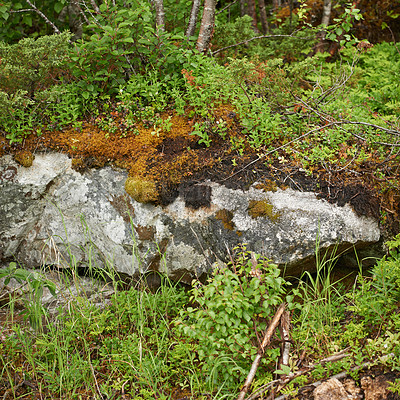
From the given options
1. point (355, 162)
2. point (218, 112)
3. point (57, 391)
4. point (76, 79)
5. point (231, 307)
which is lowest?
point (57, 391)

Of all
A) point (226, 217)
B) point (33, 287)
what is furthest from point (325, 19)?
point (33, 287)

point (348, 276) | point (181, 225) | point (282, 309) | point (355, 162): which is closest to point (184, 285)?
A: point (181, 225)

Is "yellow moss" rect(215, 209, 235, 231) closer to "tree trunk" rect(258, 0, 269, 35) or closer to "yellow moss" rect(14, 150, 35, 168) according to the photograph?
"yellow moss" rect(14, 150, 35, 168)

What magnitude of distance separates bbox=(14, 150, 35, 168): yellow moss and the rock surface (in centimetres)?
6

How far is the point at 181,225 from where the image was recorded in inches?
150

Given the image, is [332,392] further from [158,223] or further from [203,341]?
[158,223]

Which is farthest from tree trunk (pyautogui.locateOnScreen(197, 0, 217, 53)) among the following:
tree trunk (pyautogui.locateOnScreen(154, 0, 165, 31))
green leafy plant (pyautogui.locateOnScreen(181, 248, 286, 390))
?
green leafy plant (pyautogui.locateOnScreen(181, 248, 286, 390))

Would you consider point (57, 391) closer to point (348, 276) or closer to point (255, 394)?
point (255, 394)

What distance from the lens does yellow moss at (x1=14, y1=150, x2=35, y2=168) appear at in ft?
13.9

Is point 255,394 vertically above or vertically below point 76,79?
below

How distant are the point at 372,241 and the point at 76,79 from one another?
12.4 feet

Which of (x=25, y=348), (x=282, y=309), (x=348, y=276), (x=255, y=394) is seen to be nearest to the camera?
(x=255, y=394)

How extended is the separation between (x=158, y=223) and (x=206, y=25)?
264 cm

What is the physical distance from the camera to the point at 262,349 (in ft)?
8.55
